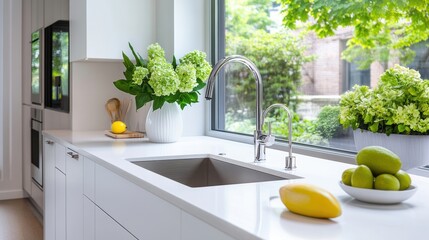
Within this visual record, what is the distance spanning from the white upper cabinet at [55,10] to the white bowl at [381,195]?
277 cm

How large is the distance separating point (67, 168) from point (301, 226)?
1.90 meters

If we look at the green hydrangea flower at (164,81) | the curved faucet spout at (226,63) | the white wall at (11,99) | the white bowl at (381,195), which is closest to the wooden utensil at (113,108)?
the green hydrangea flower at (164,81)

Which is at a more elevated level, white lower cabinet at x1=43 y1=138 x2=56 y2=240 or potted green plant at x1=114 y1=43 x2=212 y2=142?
potted green plant at x1=114 y1=43 x2=212 y2=142

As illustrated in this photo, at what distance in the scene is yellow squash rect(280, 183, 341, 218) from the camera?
1.06 m

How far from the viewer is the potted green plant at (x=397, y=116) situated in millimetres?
1521

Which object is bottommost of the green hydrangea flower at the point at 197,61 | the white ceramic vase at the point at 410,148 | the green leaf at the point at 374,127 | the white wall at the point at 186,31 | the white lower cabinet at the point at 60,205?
the white lower cabinet at the point at 60,205

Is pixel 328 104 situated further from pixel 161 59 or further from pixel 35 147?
pixel 35 147

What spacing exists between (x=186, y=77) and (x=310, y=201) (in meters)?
1.58

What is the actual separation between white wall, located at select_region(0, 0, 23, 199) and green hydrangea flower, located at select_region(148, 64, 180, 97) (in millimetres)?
3117

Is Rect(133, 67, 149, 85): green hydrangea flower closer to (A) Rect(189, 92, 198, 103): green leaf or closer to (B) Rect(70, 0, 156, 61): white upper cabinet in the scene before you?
(A) Rect(189, 92, 198, 103): green leaf

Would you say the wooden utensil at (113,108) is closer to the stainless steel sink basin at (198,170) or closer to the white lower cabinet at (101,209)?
the white lower cabinet at (101,209)

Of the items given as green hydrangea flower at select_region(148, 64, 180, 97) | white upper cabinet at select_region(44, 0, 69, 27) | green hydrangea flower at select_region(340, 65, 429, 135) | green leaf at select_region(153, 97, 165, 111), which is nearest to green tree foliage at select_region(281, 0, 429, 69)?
A: green hydrangea flower at select_region(340, 65, 429, 135)

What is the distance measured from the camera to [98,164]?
2.09 m

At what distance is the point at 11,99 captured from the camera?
5.17 metres
